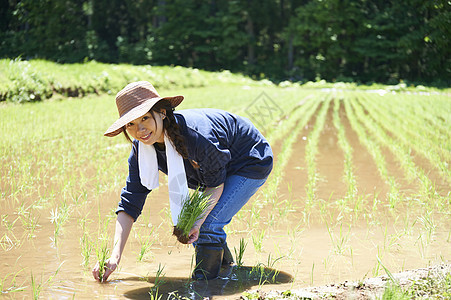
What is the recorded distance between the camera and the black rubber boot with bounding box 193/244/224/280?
2604 millimetres

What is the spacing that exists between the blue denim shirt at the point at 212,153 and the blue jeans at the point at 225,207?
1.8 inches

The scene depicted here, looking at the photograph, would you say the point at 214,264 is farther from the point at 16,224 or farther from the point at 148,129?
the point at 16,224

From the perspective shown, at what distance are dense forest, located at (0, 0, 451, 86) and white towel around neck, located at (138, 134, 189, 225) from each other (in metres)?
23.9

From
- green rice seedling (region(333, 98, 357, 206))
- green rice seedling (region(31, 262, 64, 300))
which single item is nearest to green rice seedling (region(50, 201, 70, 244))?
green rice seedling (region(31, 262, 64, 300))

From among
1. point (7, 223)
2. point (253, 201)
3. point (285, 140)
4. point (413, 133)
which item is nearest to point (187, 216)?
point (7, 223)

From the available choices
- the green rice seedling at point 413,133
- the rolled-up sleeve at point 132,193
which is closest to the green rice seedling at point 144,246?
the rolled-up sleeve at point 132,193

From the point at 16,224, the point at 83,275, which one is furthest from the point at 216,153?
the point at 16,224

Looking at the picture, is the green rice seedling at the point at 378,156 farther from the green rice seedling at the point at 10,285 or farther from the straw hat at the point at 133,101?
the green rice seedling at the point at 10,285

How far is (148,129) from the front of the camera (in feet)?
7.51

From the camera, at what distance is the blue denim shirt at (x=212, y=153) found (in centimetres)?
231

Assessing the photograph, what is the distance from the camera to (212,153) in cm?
230

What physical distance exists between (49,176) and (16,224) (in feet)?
4.85

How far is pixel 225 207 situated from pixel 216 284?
411 millimetres

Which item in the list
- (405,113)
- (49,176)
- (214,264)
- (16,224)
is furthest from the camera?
(405,113)
